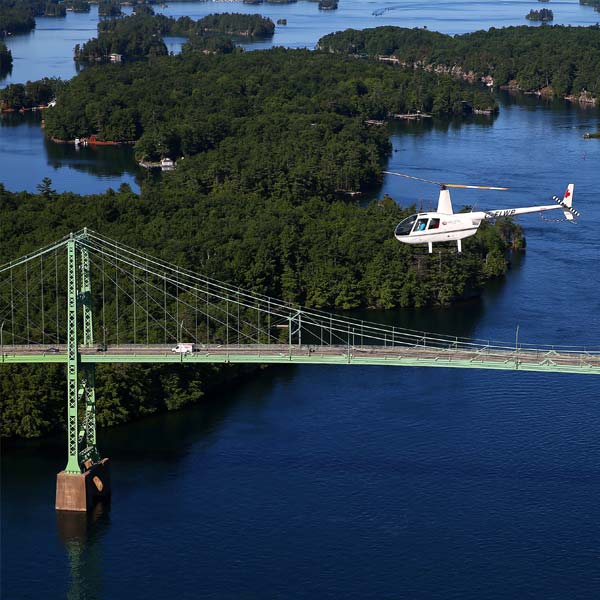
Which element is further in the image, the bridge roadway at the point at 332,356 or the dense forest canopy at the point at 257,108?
the dense forest canopy at the point at 257,108

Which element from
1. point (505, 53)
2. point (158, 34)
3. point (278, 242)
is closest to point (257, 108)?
point (505, 53)

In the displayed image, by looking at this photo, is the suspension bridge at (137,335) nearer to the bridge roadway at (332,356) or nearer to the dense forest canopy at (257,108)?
the bridge roadway at (332,356)

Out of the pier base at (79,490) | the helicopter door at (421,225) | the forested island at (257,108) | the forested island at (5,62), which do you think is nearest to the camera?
the pier base at (79,490)

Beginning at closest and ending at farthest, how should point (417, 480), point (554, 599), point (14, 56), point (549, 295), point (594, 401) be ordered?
point (554, 599) < point (417, 480) < point (594, 401) < point (549, 295) < point (14, 56)

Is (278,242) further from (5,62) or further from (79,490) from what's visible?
(5,62)

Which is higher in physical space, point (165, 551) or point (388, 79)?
point (388, 79)

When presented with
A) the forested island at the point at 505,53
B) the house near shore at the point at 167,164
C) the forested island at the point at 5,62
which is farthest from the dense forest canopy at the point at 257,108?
the forested island at the point at 5,62

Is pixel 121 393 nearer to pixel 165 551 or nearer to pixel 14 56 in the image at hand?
pixel 165 551

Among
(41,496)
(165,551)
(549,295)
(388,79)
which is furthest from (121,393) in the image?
(388,79)
